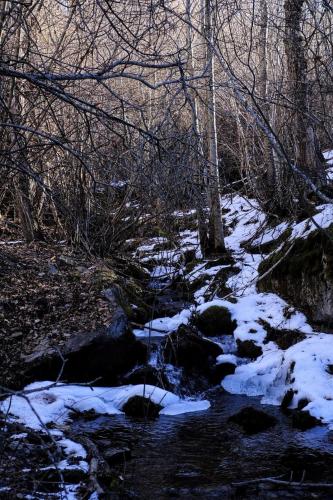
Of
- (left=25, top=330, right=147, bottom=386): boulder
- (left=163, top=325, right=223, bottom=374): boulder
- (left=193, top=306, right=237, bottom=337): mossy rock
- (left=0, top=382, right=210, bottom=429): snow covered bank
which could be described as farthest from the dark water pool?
(left=193, top=306, right=237, bottom=337): mossy rock

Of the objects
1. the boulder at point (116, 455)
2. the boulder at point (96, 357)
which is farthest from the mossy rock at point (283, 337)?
the boulder at point (116, 455)

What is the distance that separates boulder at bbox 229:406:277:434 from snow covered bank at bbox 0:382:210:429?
2.58 feet

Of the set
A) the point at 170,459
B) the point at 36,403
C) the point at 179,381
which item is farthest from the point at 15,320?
the point at 170,459

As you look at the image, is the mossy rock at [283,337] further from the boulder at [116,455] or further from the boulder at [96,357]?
the boulder at [116,455]

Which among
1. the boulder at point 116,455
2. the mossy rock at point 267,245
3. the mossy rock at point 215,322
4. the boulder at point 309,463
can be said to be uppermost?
the mossy rock at point 267,245

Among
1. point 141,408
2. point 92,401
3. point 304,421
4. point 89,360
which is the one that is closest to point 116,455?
point 141,408

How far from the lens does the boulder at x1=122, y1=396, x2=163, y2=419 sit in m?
6.62

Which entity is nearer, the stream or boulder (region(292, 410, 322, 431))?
the stream

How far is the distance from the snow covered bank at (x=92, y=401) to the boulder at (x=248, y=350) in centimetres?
134

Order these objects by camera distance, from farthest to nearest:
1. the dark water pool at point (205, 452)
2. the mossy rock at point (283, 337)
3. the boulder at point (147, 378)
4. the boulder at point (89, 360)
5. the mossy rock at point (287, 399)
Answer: the mossy rock at point (283, 337) → the boulder at point (147, 378) → the boulder at point (89, 360) → the mossy rock at point (287, 399) → the dark water pool at point (205, 452)

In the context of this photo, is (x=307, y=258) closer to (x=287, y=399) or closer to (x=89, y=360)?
(x=287, y=399)

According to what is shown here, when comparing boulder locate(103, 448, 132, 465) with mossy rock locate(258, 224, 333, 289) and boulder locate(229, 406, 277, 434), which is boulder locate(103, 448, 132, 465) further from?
mossy rock locate(258, 224, 333, 289)

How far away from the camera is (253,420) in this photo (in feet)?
20.2

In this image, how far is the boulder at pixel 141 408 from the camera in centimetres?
662
